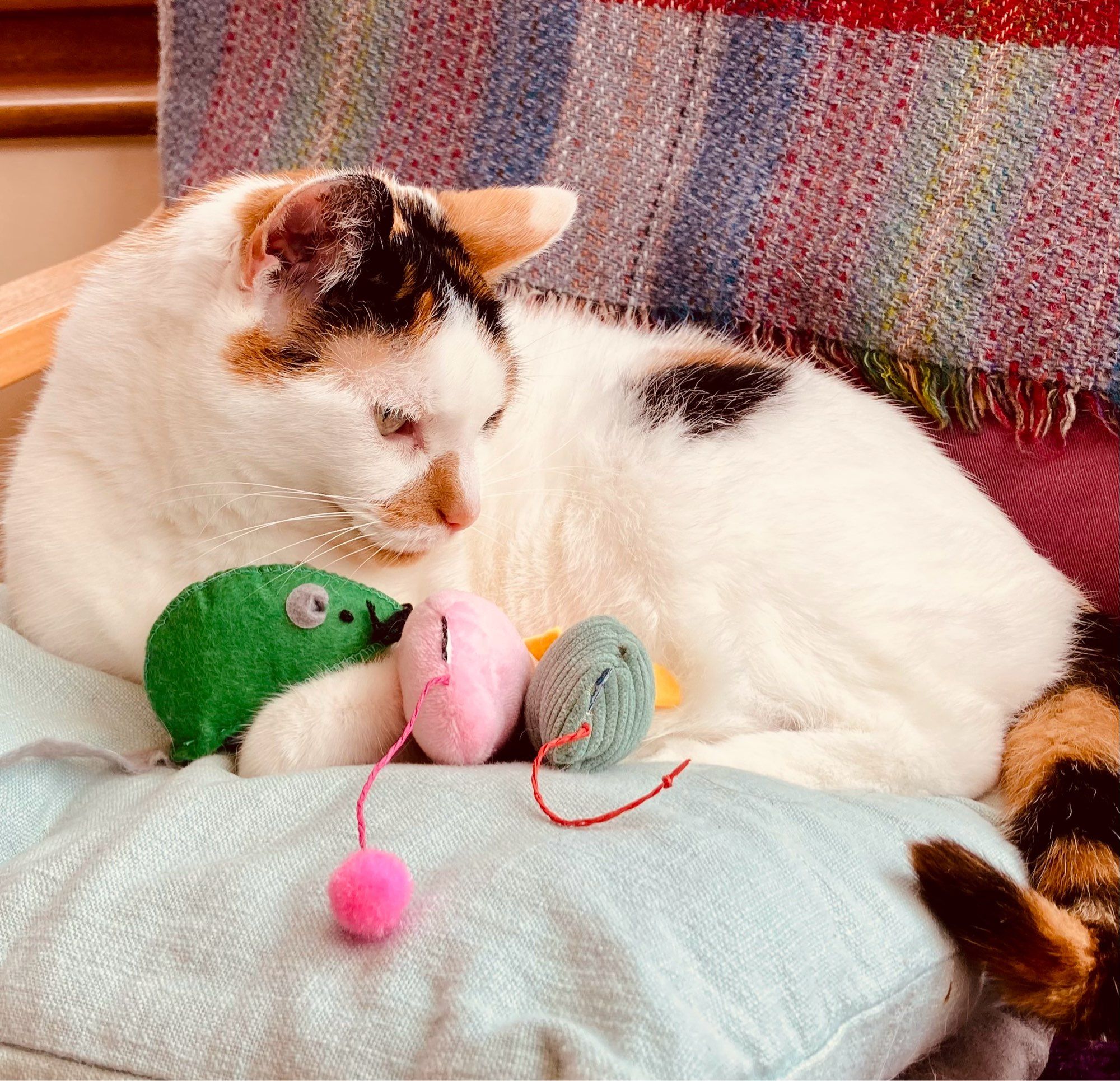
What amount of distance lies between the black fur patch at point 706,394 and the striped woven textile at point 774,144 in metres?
0.20

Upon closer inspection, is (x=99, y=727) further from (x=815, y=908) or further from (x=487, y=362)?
(x=815, y=908)

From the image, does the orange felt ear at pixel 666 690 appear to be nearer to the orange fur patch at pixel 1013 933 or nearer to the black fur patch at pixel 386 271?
the orange fur patch at pixel 1013 933

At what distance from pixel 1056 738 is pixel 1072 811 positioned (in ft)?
0.38

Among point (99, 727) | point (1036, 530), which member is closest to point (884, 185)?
point (1036, 530)

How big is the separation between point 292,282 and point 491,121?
21.7 inches

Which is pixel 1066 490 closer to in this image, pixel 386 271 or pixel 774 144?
pixel 774 144

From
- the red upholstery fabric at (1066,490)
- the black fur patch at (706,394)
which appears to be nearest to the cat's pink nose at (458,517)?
the black fur patch at (706,394)

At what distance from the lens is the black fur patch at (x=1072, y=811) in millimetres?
766

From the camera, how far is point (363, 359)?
0.83 meters

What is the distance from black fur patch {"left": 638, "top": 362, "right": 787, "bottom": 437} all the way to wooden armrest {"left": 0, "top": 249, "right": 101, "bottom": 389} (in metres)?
0.69

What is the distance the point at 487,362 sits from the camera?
911 mm

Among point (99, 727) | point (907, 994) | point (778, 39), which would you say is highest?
point (778, 39)

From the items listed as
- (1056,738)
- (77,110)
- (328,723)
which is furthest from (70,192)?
(1056,738)

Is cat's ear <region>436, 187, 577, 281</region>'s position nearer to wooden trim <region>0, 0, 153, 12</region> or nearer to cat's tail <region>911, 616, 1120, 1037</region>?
cat's tail <region>911, 616, 1120, 1037</region>
